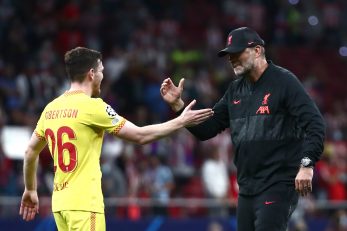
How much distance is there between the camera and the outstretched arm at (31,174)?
295 inches

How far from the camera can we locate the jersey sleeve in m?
7.02

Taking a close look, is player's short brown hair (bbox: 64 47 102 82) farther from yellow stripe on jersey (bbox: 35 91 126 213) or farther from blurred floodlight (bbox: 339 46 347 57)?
blurred floodlight (bbox: 339 46 347 57)

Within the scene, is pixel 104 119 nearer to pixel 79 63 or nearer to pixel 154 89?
pixel 79 63

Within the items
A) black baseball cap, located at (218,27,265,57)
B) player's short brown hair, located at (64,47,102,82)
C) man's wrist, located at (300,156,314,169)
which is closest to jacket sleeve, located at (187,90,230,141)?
black baseball cap, located at (218,27,265,57)

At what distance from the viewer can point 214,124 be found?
327 inches

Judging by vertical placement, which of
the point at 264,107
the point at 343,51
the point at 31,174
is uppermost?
the point at 343,51

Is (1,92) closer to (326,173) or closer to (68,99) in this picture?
(326,173)

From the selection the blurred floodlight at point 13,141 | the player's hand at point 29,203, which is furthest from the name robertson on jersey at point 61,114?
the blurred floodlight at point 13,141

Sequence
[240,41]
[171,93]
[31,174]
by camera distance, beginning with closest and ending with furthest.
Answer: [31,174] < [240,41] < [171,93]

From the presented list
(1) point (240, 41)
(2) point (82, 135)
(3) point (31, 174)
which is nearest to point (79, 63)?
(2) point (82, 135)

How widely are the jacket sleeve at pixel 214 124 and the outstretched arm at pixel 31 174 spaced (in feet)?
4.90

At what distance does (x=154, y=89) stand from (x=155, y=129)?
416 inches

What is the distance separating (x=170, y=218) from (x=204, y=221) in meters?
0.60

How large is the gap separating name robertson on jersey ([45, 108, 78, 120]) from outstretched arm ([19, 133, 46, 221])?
13.2 inches
